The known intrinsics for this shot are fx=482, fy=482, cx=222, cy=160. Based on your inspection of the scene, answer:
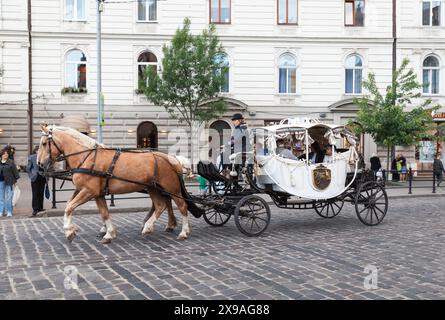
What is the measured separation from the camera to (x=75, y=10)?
1060 inches

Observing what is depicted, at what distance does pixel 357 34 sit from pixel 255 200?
877 inches

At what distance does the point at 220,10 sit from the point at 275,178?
20.4 meters

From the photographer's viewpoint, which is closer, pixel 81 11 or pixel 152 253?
pixel 152 253

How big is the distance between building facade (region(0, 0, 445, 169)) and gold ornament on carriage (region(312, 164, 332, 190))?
56.5 feet

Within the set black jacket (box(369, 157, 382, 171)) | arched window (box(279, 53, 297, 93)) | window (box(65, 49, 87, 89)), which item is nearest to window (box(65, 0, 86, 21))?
window (box(65, 49, 87, 89))

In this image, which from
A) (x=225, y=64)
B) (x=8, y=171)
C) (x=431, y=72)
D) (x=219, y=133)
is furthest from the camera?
(x=431, y=72)

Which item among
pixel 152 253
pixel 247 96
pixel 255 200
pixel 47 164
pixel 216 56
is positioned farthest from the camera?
pixel 247 96

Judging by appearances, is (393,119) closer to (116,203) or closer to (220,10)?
(220,10)

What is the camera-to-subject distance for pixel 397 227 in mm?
10492

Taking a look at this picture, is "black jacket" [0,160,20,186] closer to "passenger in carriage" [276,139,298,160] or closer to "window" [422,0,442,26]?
"passenger in carriage" [276,139,298,160]

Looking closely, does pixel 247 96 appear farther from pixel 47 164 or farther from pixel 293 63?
pixel 47 164

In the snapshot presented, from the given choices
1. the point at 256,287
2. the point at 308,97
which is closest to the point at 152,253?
Result: the point at 256,287

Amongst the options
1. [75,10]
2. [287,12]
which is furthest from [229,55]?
[75,10]

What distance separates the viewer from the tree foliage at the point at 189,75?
2408 centimetres
